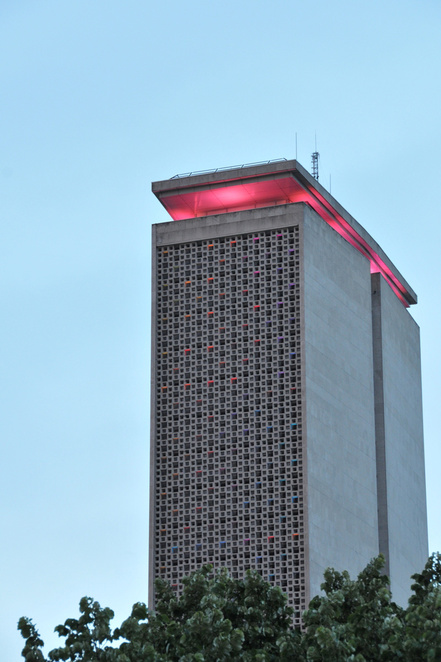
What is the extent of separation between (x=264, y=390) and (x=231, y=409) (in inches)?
122

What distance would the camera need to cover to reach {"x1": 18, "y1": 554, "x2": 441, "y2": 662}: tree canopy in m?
55.0

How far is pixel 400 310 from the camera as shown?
162 metres

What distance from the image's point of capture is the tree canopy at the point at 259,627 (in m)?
55.0

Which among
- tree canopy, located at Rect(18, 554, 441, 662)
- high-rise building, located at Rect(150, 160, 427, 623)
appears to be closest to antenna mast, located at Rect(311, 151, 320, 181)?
high-rise building, located at Rect(150, 160, 427, 623)

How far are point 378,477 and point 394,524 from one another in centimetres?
494

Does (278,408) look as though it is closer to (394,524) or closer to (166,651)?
(394,524)

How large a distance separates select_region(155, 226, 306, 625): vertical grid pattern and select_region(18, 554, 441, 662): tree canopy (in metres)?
62.7

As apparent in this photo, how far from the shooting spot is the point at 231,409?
432 ft

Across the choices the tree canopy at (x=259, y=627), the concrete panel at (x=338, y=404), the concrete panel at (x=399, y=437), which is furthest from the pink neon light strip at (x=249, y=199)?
the tree canopy at (x=259, y=627)

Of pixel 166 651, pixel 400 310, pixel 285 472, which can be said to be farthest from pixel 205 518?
pixel 166 651

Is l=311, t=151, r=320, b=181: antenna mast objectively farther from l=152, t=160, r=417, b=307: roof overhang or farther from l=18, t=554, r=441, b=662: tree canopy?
l=18, t=554, r=441, b=662: tree canopy

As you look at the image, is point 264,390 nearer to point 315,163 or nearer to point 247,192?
point 247,192

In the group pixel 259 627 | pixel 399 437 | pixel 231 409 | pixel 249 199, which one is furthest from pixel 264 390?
pixel 259 627

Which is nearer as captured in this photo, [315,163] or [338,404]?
[338,404]
